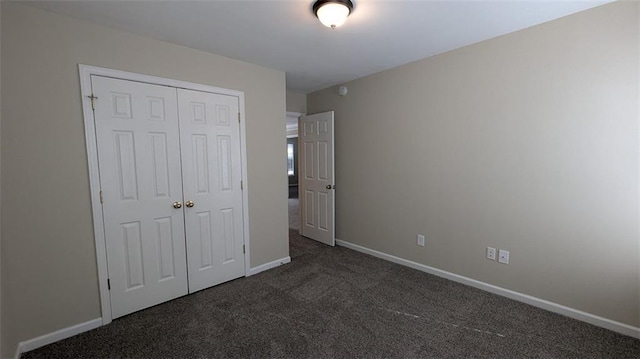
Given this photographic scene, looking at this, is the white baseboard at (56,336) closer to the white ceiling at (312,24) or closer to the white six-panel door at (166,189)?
the white six-panel door at (166,189)

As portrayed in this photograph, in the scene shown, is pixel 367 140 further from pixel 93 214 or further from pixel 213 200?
pixel 93 214

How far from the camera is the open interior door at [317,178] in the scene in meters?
3.92

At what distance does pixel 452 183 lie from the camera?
9.25 feet

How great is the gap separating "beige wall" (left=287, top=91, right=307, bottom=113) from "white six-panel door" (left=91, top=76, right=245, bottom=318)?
145 cm

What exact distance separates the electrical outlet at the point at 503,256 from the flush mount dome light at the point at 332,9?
8.16 ft

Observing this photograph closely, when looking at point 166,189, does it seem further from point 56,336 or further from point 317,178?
point 317,178

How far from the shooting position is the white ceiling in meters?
1.85

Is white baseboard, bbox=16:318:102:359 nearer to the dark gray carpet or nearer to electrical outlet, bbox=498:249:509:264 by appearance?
the dark gray carpet

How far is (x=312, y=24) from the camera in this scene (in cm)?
210

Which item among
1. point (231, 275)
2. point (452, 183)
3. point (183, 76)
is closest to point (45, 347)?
point (231, 275)

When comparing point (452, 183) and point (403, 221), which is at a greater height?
point (452, 183)

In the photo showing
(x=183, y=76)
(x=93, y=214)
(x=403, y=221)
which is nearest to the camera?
(x=93, y=214)

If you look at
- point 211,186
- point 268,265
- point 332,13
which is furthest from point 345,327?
point 332,13

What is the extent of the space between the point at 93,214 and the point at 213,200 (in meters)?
0.95
